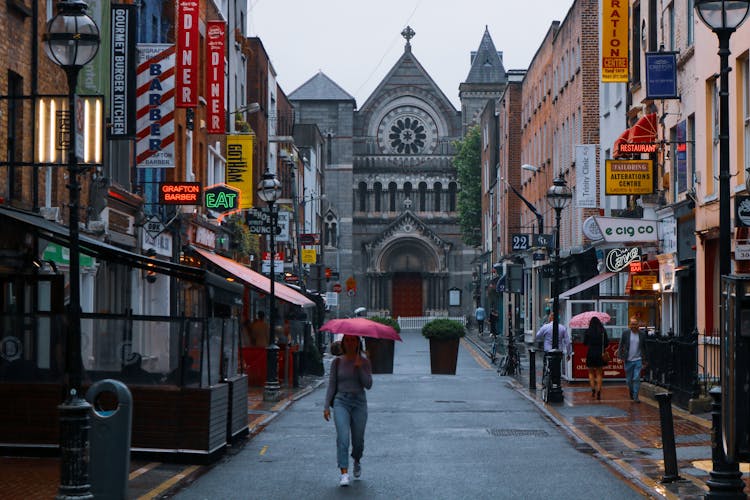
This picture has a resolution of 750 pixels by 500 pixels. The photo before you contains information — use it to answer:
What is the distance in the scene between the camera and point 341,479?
1448 cm

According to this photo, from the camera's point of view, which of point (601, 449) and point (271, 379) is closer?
point (601, 449)

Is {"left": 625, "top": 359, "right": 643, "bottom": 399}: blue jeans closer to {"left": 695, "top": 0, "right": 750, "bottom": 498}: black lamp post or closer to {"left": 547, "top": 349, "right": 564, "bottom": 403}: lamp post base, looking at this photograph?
{"left": 547, "top": 349, "right": 564, "bottom": 403}: lamp post base

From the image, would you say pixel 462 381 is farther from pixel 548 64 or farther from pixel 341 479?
pixel 548 64

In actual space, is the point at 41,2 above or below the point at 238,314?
above

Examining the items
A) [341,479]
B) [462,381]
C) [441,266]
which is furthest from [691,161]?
[441,266]

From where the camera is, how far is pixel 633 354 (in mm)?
26172

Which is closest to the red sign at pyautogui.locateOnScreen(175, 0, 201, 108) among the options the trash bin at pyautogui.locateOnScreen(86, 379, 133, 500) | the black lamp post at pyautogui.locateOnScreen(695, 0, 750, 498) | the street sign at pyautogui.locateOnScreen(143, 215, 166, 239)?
the street sign at pyautogui.locateOnScreen(143, 215, 166, 239)

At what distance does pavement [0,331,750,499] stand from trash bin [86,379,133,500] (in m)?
0.79

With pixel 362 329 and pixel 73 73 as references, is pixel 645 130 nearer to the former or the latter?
pixel 362 329

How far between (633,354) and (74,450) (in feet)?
53.8

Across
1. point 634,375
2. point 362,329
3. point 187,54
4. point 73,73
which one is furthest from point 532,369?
point 73,73

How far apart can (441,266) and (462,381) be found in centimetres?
6046

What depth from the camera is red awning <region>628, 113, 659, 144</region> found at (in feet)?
105

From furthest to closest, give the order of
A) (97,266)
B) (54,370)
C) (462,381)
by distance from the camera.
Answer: (462,381) → (97,266) → (54,370)
